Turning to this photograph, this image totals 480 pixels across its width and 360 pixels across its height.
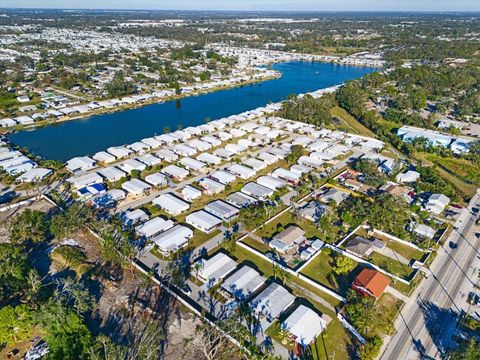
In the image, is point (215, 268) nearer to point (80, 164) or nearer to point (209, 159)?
point (209, 159)

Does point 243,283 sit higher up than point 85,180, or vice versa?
point 243,283

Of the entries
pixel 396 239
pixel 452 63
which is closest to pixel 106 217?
pixel 396 239

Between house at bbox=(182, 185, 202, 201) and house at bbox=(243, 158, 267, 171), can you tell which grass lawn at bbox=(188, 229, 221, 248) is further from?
house at bbox=(243, 158, 267, 171)

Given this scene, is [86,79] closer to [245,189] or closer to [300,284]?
[245,189]

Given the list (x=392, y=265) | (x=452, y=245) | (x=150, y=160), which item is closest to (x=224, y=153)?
(x=150, y=160)

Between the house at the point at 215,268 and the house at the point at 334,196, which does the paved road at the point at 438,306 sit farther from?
the house at the point at 215,268

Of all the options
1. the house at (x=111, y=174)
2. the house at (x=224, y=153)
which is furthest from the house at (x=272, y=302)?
the house at (x=224, y=153)
